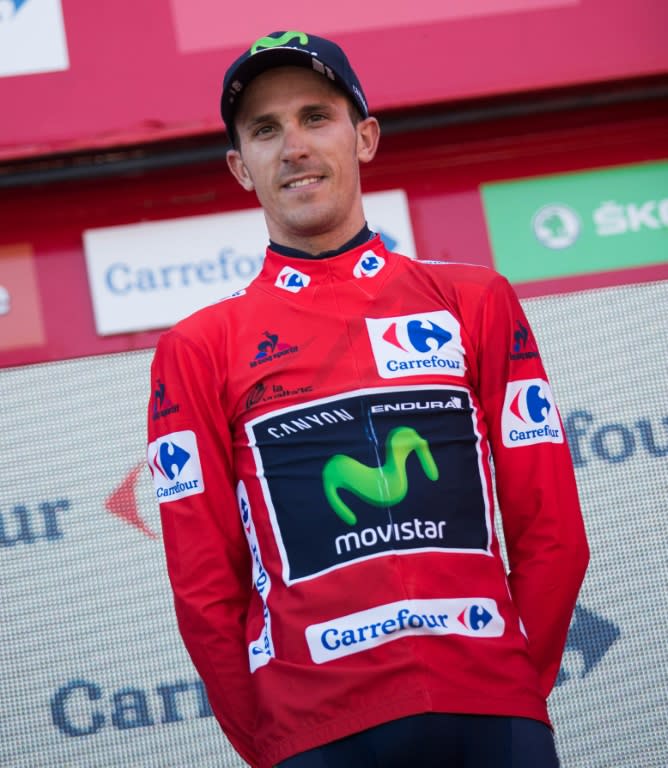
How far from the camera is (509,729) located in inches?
67.2

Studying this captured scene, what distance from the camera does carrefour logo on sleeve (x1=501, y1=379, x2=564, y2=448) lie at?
1.96m

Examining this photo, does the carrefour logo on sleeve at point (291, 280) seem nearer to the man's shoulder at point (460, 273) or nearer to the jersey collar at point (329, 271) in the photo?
the jersey collar at point (329, 271)

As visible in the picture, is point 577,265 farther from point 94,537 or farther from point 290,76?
point 290,76

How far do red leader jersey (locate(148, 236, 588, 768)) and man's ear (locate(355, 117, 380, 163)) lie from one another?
0.56ft

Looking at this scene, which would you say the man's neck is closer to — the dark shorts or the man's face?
the man's face

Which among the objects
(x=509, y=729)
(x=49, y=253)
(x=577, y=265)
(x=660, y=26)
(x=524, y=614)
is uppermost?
(x=660, y=26)

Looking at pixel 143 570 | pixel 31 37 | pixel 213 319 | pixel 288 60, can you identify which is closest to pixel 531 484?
pixel 213 319

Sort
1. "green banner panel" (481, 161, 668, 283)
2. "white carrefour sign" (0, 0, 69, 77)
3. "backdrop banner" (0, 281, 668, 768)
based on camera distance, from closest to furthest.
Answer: "backdrop banner" (0, 281, 668, 768) < "white carrefour sign" (0, 0, 69, 77) < "green banner panel" (481, 161, 668, 283)

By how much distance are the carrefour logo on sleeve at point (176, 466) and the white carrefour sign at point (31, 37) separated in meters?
1.95

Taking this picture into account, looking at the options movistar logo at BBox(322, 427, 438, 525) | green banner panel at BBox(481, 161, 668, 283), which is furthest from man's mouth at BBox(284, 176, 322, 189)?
green banner panel at BBox(481, 161, 668, 283)

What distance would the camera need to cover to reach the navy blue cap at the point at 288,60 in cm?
202

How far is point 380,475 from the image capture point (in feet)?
5.90

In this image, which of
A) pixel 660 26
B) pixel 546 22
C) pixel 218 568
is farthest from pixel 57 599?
pixel 660 26

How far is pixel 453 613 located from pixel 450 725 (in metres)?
0.16
